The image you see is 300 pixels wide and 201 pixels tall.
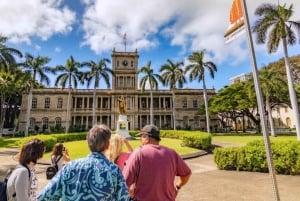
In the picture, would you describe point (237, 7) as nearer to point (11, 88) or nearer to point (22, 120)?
point (11, 88)

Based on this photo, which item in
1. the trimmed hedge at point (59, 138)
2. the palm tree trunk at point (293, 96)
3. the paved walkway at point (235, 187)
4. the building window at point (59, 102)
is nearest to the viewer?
the paved walkway at point (235, 187)

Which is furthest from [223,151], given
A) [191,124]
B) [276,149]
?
[191,124]

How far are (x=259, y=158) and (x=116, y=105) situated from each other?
4319cm

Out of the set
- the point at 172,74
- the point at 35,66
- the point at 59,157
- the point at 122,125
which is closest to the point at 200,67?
the point at 172,74

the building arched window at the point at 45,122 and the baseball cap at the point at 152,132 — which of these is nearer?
the baseball cap at the point at 152,132

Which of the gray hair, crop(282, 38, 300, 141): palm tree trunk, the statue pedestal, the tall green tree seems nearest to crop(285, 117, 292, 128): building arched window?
the tall green tree

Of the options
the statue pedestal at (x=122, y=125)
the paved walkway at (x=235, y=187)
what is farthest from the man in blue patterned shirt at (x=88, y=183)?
the statue pedestal at (x=122, y=125)

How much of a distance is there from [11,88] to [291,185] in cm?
4364

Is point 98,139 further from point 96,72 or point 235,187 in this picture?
point 96,72

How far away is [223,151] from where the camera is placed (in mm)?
11734

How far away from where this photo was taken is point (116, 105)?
52031 millimetres

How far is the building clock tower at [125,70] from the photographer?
179 ft

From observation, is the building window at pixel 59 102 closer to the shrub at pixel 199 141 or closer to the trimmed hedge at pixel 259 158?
the shrub at pixel 199 141

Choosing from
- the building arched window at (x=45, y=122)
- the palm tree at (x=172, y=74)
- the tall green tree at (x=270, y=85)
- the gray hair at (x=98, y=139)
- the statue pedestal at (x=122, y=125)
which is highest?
the palm tree at (x=172, y=74)
